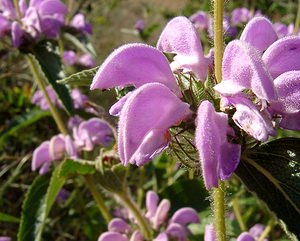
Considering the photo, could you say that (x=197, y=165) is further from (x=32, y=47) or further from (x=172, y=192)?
(x=32, y=47)

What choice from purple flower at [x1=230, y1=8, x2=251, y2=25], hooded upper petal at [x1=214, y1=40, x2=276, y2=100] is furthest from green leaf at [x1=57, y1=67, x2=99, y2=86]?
purple flower at [x1=230, y1=8, x2=251, y2=25]

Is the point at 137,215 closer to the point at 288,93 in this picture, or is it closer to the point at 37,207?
the point at 37,207

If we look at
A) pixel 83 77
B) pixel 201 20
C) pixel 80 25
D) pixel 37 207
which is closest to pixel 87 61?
pixel 201 20

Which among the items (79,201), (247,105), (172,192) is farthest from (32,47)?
(247,105)

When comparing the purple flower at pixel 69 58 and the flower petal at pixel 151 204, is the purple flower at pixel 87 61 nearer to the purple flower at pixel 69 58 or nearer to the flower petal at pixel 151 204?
the purple flower at pixel 69 58

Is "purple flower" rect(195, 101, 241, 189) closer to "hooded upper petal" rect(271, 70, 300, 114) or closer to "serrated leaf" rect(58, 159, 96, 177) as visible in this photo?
"hooded upper petal" rect(271, 70, 300, 114)

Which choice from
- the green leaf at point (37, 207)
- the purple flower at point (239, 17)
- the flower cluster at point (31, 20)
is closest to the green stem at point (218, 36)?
the green leaf at point (37, 207)

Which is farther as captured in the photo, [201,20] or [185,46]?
[201,20]
